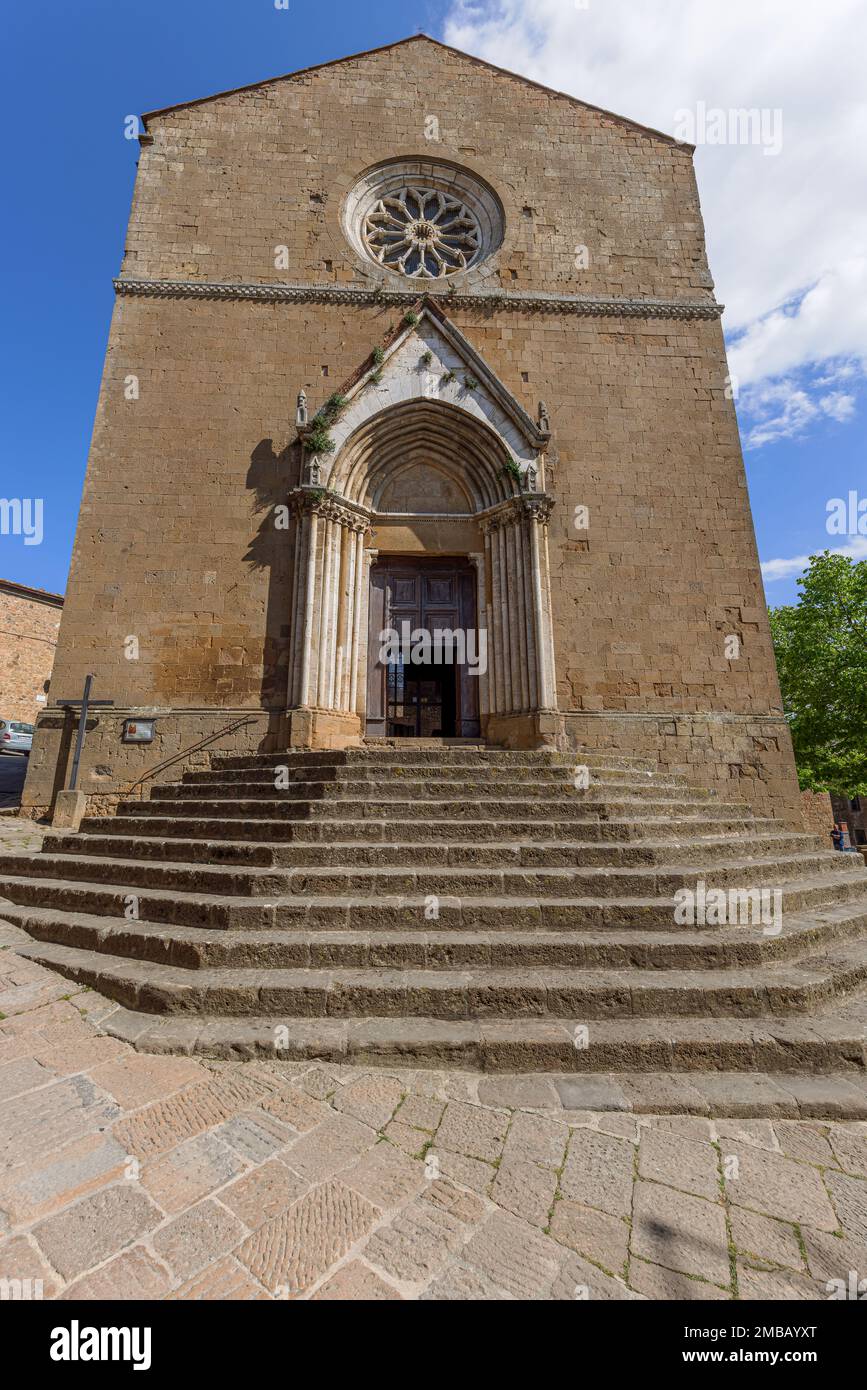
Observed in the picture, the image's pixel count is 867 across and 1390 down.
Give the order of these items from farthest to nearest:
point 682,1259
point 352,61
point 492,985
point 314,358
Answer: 1. point 352,61
2. point 314,358
3. point 492,985
4. point 682,1259

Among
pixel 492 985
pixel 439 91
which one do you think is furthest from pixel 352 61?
pixel 492 985

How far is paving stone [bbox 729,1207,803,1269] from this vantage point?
1.80 meters

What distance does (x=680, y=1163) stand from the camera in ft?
7.23

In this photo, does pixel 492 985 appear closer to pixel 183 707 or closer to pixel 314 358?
pixel 183 707

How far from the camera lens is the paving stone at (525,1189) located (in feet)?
6.39

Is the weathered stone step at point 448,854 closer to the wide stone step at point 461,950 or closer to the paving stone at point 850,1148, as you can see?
the wide stone step at point 461,950

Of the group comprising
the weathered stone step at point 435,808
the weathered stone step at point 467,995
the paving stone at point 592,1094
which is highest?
the weathered stone step at point 435,808

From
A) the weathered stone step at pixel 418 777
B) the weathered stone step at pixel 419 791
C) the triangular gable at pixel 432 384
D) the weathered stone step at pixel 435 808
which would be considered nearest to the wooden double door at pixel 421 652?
the triangular gable at pixel 432 384

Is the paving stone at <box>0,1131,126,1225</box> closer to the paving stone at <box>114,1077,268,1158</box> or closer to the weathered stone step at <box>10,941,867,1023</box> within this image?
the paving stone at <box>114,1077,268,1158</box>

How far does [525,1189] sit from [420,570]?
29.2 feet

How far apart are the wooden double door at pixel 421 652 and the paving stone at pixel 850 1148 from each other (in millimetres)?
7027

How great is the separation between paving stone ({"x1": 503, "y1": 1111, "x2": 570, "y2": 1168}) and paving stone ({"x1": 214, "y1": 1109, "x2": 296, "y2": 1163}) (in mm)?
905

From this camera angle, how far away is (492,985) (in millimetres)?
3193
